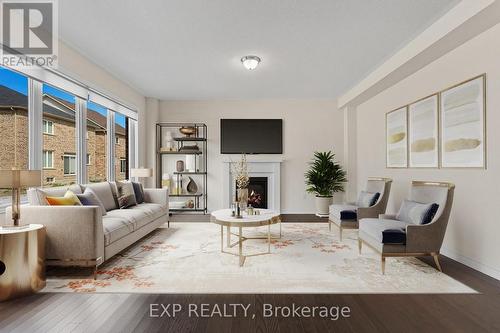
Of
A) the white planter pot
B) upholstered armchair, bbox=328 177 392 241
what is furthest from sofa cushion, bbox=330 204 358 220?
the white planter pot

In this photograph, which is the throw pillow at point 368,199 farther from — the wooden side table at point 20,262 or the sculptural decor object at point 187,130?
the wooden side table at point 20,262

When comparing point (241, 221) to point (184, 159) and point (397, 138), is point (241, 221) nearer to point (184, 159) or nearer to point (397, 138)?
point (397, 138)

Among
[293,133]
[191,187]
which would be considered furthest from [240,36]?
[191,187]

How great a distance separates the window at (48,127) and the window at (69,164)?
442 mm

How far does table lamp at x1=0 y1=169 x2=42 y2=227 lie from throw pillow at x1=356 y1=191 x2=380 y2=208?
4.31m

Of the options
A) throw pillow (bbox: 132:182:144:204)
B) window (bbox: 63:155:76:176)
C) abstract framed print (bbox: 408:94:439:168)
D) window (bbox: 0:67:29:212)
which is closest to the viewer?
window (bbox: 0:67:29:212)

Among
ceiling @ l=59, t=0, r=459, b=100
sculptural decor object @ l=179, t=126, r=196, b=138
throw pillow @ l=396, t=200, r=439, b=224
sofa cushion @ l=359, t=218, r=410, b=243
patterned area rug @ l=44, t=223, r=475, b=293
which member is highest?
ceiling @ l=59, t=0, r=459, b=100

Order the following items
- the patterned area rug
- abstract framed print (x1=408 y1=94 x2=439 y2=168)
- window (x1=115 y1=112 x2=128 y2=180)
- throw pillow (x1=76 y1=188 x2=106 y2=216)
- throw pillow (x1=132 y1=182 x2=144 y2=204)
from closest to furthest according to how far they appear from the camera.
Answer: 1. the patterned area rug
2. throw pillow (x1=76 y1=188 x2=106 y2=216)
3. abstract framed print (x1=408 y1=94 x2=439 y2=168)
4. throw pillow (x1=132 y1=182 x2=144 y2=204)
5. window (x1=115 y1=112 x2=128 y2=180)

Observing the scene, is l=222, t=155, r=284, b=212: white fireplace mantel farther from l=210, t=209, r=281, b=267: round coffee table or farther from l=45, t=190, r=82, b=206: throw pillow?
l=45, t=190, r=82, b=206: throw pillow

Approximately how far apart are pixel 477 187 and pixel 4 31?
5.46 m

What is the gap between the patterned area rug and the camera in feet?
8.62

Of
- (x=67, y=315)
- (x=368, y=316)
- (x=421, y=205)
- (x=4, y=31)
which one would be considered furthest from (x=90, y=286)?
(x=421, y=205)

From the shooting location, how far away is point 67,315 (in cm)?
217

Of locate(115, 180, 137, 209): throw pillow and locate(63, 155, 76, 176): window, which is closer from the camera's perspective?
locate(63, 155, 76, 176): window
